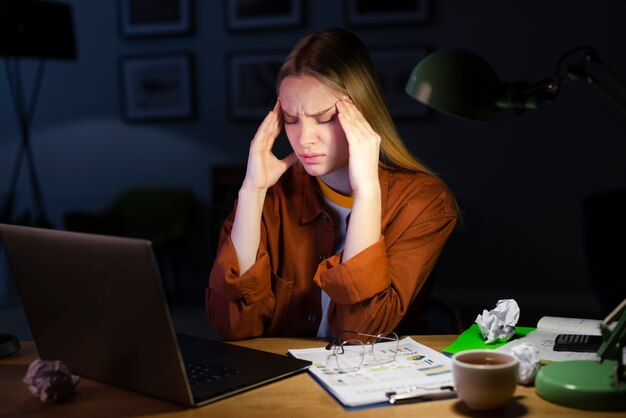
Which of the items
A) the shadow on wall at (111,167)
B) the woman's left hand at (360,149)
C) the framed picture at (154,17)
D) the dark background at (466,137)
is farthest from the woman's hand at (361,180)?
the framed picture at (154,17)

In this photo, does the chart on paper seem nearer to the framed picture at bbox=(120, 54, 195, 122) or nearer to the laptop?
the laptop

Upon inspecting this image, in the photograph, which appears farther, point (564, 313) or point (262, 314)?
point (564, 313)

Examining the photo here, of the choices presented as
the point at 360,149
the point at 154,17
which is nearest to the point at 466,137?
the point at 154,17

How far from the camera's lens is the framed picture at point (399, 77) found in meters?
4.66

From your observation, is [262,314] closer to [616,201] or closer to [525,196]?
[616,201]

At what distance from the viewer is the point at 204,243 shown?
17.2 ft

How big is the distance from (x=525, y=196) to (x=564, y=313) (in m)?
0.74

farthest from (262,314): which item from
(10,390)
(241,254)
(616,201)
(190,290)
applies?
(190,290)

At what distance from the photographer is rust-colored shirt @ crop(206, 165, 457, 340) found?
1.42m

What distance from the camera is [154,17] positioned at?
16.9 feet

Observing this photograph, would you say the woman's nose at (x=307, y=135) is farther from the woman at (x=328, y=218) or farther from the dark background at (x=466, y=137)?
the dark background at (x=466, y=137)

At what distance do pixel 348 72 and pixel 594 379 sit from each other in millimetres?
841

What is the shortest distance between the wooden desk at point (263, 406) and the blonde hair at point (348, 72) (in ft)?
2.23

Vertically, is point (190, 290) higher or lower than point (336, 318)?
lower
